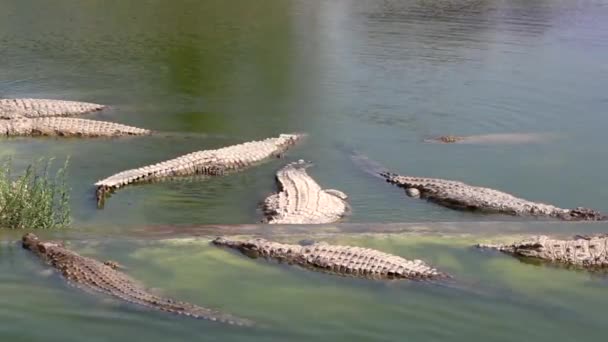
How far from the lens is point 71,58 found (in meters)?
15.5

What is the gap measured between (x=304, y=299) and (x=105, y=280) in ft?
4.06

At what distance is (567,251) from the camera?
6344mm

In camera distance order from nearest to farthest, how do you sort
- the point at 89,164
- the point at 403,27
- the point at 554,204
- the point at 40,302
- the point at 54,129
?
the point at 40,302
the point at 554,204
the point at 89,164
the point at 54,129
the point at 403,27

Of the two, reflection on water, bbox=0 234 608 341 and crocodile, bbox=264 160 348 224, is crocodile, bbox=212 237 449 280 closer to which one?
reflection on water, bbox=0 234 608 341

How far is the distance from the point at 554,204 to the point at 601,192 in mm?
769

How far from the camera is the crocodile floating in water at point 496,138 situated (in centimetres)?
1084

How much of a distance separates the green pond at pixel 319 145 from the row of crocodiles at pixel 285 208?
11cm

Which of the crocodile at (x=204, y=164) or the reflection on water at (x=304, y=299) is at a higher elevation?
the crocodile at (x=204, y=164)

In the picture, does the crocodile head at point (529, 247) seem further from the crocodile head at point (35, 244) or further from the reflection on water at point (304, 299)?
the crocodile head at point (35, 244)

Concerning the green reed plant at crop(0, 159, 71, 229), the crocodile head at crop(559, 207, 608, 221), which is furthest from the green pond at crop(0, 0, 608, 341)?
the crocodile head at crop(559, 207, 608, 221)

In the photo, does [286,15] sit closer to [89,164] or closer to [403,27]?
[403,27]

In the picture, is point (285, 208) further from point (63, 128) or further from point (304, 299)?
point (63, 128)

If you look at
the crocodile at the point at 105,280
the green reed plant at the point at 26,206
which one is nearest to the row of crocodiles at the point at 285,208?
the crocodile at the point at 105,280

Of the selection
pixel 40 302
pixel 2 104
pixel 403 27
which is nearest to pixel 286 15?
pixel 403 27
